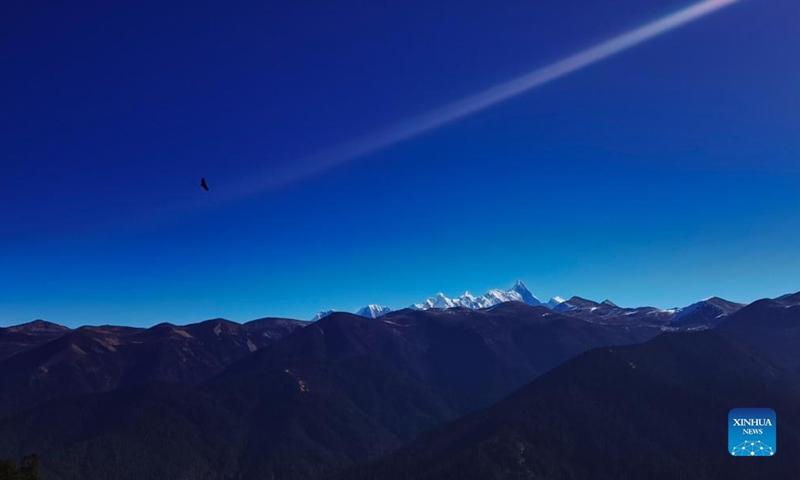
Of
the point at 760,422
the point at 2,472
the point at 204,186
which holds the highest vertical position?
the point at 204,186

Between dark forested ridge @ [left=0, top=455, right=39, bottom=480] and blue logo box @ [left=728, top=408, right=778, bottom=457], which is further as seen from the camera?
dark forested ridge @ [left=0, top=455, right=39, bottom=480]

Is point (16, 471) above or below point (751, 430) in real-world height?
below

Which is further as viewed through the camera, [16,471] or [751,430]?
Answer: [16,471]

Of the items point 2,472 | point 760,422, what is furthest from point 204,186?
point 760,422

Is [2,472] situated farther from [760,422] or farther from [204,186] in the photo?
[760,422]

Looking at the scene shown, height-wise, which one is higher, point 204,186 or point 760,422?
point 204,186

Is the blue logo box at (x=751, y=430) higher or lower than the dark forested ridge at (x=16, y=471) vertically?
higher

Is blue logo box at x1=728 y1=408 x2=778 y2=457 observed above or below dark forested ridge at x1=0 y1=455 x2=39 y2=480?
above

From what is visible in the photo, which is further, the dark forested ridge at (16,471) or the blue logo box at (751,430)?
the dark forested ridge at (16,471)
